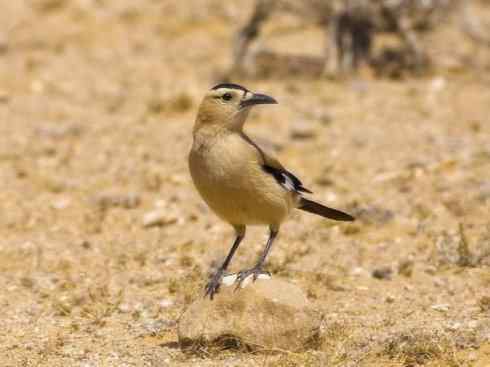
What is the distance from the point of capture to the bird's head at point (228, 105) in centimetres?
583

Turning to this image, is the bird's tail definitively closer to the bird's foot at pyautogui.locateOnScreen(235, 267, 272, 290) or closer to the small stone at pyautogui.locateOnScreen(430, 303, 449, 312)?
the small stone at pyautogui.locateOnScreen(430, 303, 449, 312)

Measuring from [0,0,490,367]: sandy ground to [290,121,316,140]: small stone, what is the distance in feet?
0.17

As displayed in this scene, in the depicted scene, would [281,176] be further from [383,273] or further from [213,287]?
[383,273]

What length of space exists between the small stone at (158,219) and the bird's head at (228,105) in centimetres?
287

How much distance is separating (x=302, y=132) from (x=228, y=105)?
5262mm

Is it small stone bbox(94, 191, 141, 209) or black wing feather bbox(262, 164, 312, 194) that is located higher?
black wing feather bbox(262, 164, 312, 194)

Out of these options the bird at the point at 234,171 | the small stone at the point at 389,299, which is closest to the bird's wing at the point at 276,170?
the bird at the point at 234,171

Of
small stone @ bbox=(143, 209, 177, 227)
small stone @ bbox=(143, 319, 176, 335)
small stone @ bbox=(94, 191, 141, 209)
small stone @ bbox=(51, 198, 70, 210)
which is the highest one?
small stone @ bbox=(143, 319, 176, 335)

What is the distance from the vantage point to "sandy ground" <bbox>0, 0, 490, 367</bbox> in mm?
5965

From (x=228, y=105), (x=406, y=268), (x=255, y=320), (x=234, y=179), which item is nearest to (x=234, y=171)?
(x=234, y=179)

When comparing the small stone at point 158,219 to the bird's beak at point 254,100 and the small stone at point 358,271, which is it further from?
the bird's beak at point 254,100

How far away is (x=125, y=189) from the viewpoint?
9.70m

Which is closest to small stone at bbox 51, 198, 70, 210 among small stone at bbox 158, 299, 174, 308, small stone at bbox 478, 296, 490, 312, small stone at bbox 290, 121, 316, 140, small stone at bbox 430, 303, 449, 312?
small stone at bbox 158, 299, 174, 308

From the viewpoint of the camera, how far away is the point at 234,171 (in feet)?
18.3
